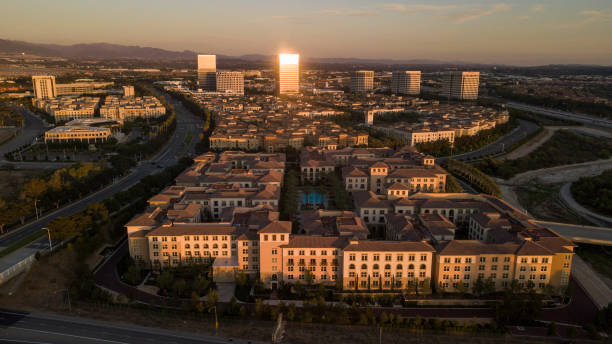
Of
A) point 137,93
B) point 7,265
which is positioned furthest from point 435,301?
point 137,93

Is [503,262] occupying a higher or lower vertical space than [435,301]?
higher

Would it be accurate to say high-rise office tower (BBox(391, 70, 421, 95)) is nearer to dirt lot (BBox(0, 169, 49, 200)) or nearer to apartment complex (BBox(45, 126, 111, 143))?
apartment complex (BBox(45, 126, 111, 143))

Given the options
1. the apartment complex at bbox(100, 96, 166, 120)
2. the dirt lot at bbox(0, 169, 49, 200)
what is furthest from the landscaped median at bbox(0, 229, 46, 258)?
the apartment complex at bbox(100, 96, 166, 120)

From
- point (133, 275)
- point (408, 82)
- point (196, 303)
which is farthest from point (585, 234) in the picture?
point (408, 82)

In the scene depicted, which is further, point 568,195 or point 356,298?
point 568,195

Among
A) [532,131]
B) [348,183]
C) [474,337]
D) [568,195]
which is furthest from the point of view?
[532,131]

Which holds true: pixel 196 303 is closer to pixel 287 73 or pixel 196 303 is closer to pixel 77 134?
pixel 77 134

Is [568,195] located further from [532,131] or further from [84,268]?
[84,268]
